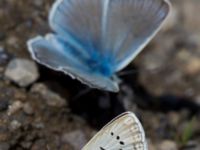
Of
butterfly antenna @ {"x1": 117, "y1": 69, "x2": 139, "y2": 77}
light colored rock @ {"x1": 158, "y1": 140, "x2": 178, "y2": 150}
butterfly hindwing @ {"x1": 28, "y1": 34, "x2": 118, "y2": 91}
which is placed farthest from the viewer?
butterfly antenna @ {"x1": 117, "y1": 69, "x2": 139, "y2": 77}

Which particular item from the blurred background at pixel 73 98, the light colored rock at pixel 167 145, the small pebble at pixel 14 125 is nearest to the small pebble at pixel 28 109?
the blurred background at pixel 73 98

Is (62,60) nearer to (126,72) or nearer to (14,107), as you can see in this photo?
(14,107)

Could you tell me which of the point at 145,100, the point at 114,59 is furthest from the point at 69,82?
the point at 145,100

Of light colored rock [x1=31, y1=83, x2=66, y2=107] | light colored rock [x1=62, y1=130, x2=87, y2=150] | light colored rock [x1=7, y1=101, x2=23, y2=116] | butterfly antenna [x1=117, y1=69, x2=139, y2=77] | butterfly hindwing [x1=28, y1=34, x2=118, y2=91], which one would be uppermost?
butterfly hindwing [x1=28, y1=34, x2=118, y2=91]

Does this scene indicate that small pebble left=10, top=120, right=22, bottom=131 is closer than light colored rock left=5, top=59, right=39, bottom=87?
Yes

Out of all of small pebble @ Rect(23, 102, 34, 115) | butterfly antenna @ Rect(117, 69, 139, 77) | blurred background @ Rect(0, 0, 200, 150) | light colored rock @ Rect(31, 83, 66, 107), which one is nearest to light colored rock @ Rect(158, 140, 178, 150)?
blurred background @ Rect(0, 0, 200, 150)

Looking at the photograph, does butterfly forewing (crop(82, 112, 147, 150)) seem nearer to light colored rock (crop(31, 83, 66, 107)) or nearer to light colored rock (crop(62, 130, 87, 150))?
light colored rock (crop(62, 130, 87, 150))

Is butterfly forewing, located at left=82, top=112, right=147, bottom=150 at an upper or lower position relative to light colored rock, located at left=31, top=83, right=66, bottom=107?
upper

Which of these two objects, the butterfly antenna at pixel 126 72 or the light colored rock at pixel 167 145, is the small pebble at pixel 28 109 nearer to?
the butterfly antenna at pixel 126 72

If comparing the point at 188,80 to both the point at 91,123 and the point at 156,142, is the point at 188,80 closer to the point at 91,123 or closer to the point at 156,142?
the point at 156,142
